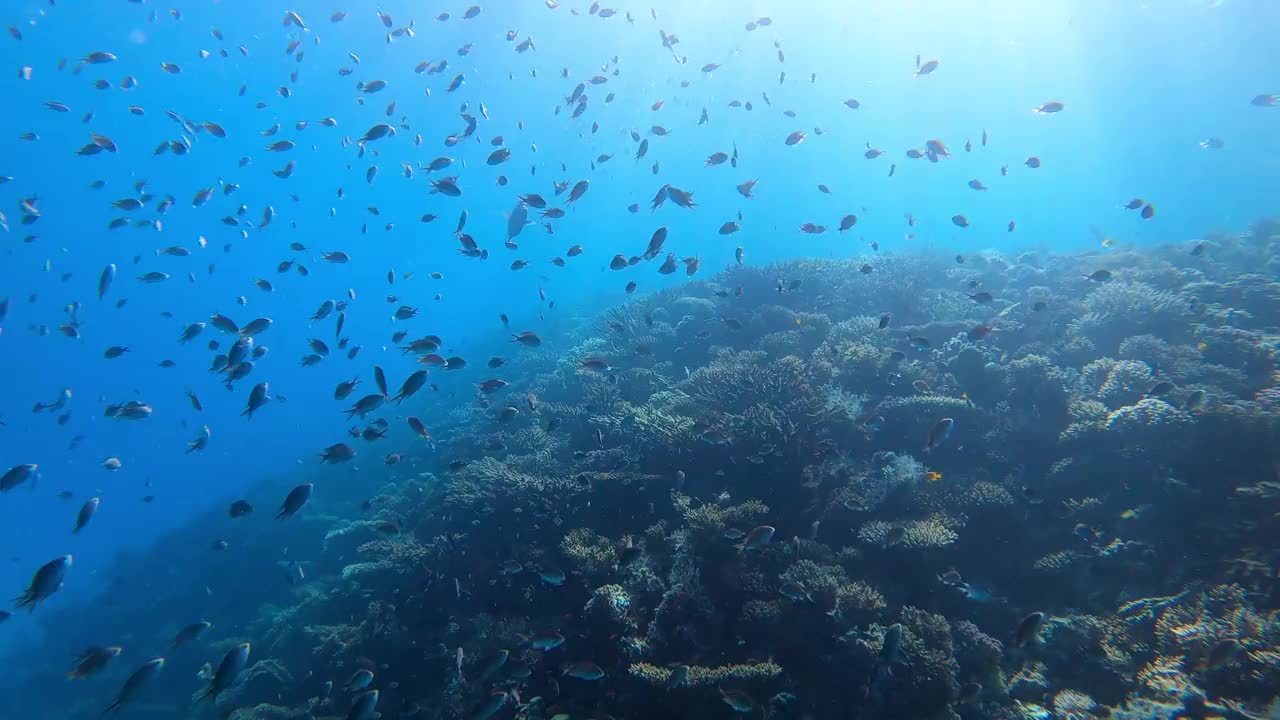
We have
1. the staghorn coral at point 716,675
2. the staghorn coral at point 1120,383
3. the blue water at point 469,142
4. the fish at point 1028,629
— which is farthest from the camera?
the blue water at point 469,142

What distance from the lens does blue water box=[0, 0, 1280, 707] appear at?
130 ft

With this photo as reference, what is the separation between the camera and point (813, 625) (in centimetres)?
517

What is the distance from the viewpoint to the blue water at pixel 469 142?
130 feet

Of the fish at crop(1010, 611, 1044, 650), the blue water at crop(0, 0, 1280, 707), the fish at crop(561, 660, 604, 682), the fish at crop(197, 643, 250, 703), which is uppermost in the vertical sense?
the blue water at crop(0, 0, 1280, 707)

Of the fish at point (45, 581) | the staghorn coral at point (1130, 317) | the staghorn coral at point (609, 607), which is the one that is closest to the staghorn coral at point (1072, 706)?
the staghorn coral at point (609, 607)

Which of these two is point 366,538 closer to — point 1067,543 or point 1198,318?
point 1067,543

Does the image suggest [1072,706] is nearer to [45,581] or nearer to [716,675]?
[716,675]

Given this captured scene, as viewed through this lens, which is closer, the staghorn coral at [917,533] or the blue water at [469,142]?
the staghorn coral at [917,533]

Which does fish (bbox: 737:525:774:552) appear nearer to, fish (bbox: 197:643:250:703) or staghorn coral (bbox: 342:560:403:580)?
fish (bbox: 197:643:250:703)

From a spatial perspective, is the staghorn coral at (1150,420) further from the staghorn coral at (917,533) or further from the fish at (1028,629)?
the fish at (1028,629)

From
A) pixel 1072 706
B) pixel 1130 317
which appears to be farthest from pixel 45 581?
pixel 1130 317

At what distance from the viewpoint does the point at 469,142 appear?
7162 cm

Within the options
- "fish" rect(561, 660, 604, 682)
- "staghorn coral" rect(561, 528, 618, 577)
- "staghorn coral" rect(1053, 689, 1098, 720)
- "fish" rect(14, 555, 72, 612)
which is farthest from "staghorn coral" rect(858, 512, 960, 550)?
"fish" rect(14, 555, 72, 612)

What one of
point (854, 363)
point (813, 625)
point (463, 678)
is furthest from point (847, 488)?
point (463, 678)
